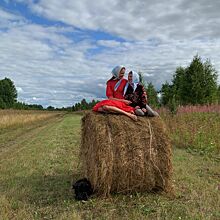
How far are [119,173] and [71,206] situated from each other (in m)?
0.93

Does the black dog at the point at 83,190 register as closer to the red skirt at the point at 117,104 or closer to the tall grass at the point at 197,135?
the red skirt at the point at 117,104

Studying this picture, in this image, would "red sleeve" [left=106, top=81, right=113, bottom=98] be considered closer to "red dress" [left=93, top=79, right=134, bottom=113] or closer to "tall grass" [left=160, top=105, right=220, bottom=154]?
"red dress" [left=93, top=79, right=134, bottom=113]

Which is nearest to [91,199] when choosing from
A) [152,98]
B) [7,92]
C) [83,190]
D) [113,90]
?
[83,190]

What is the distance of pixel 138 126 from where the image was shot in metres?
5.59

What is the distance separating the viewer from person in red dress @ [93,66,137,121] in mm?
5676

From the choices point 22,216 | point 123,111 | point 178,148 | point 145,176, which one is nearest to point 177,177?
point 145,176

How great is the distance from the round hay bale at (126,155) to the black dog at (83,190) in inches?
4.8

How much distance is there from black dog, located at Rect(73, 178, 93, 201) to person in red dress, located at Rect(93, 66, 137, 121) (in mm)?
1322

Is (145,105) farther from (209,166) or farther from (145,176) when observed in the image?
(209,166)

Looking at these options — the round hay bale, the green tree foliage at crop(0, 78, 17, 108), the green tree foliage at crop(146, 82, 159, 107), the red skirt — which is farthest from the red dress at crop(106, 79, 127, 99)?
the green tree foliage at crop(0, 78, 17, 108)

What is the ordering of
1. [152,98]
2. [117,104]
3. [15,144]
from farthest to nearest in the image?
1. [152,98]
2. [15,144]
3. [117,104]

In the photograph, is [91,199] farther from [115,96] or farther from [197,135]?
[197,135]

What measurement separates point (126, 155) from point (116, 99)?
109 cm

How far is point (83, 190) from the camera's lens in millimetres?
5387
